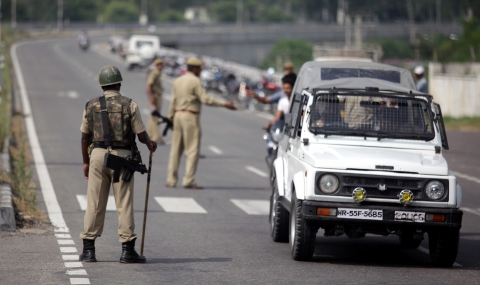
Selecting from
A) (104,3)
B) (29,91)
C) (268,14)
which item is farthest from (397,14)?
(29,91)

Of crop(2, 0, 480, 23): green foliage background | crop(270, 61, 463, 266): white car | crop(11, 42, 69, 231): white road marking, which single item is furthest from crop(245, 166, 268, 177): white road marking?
crop(2, 0, 480, 23): green foliage background

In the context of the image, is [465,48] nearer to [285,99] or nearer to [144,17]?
[285,99]

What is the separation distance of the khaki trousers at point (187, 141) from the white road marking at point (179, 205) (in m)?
1.12

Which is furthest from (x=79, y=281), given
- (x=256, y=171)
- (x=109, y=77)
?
(x=256, y=171)

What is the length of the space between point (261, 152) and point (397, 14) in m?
157

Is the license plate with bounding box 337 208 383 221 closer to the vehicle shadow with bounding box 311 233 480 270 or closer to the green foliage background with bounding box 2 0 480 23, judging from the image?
the vehicle shadow with bounding box 311 233 480 270

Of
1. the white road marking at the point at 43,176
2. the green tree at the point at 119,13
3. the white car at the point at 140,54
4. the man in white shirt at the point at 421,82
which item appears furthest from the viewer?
the green tree at the point at 119,13

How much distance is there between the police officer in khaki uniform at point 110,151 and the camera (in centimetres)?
891

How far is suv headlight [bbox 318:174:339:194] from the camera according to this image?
9.05 meters

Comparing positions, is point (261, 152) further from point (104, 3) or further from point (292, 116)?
point (104, 3)

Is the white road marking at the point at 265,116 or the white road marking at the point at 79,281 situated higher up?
the white road marking at the point at 79,281

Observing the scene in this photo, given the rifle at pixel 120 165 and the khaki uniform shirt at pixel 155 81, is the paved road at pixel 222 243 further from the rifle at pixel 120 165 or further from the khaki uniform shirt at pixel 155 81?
the khaki uniform shirt at pixel 155 81

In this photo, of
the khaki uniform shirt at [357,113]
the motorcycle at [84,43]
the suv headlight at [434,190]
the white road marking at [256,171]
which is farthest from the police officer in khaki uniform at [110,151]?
the motorcycle at [84,43]

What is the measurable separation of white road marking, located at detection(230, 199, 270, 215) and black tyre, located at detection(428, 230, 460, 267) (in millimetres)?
4350
